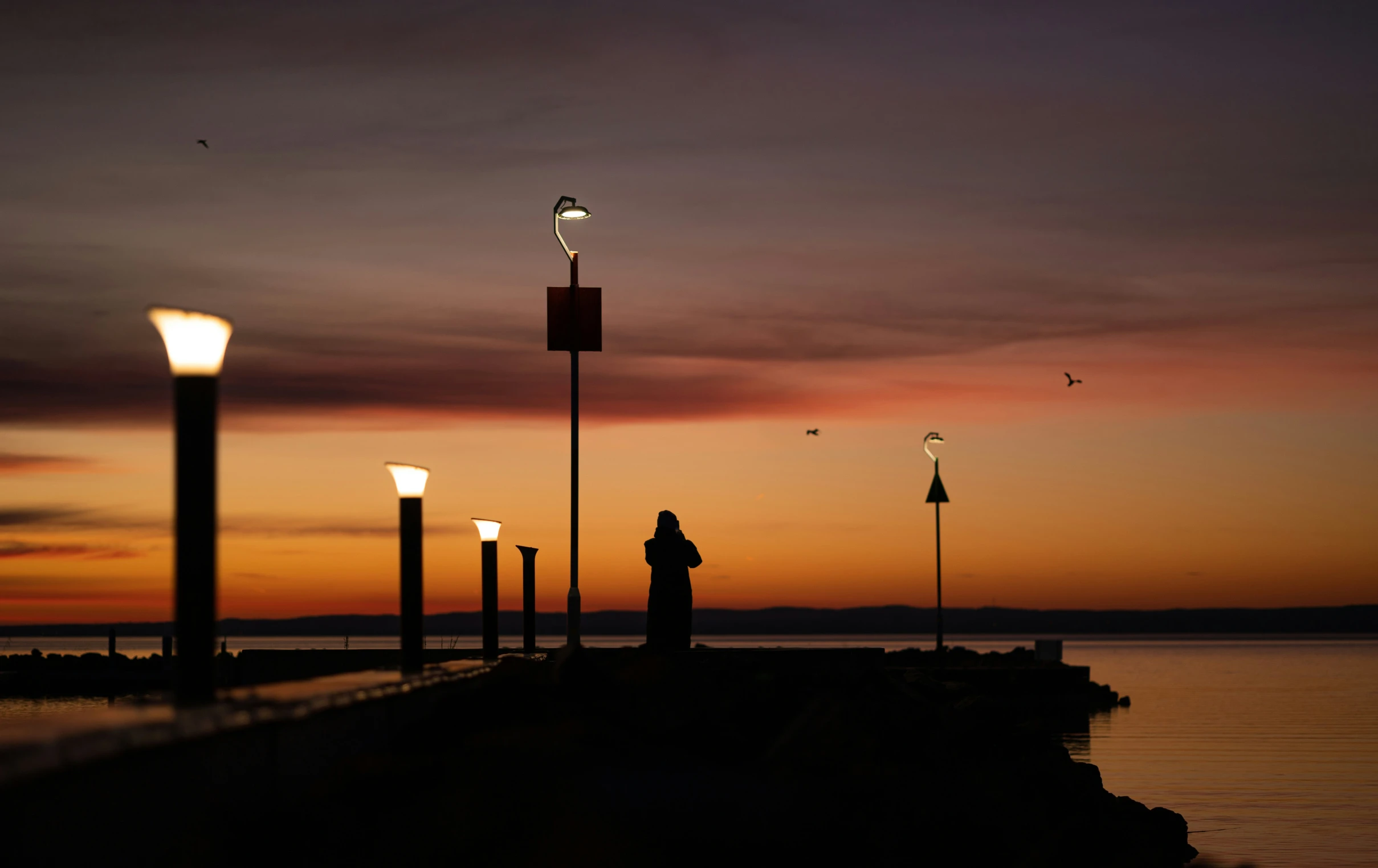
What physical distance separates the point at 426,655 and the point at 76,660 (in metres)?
42.7

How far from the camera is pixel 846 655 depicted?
93.9 ft

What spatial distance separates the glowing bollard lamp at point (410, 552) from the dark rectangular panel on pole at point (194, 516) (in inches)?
205

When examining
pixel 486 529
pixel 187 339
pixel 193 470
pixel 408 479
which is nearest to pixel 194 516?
pixel 193 470

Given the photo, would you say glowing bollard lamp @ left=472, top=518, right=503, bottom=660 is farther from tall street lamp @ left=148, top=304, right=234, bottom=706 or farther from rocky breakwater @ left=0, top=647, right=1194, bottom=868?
tall street lamp @ left=148, top=304, right=234, bottom=706

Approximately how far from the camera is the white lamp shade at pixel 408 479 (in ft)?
43.0

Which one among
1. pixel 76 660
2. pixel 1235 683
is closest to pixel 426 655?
pixel 76 660

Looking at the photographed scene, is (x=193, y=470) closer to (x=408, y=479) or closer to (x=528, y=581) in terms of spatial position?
(x=408, y=479)

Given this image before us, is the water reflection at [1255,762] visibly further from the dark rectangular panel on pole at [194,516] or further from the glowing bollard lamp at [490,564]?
the dark rectangular panel on pole at [194,516]

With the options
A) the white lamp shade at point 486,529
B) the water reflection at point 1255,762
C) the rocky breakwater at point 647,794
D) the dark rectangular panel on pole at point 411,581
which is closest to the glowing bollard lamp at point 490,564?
the white lamp shade at point 486,529

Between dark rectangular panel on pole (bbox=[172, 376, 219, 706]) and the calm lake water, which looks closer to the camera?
dark rectangular panel on pole (bbox=[172, 376, 219, 706])

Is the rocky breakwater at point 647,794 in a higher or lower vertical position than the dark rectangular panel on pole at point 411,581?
lower

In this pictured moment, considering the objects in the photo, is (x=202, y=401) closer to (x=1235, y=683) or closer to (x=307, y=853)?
(x=307, y=853)

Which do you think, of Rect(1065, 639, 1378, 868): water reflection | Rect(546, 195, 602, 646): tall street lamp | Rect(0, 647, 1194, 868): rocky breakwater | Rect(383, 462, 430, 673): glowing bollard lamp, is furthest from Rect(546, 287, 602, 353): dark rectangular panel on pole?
Rect(1065, 639, 1378, 868): water reflection

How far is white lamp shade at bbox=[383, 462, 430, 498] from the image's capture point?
1310 cm
